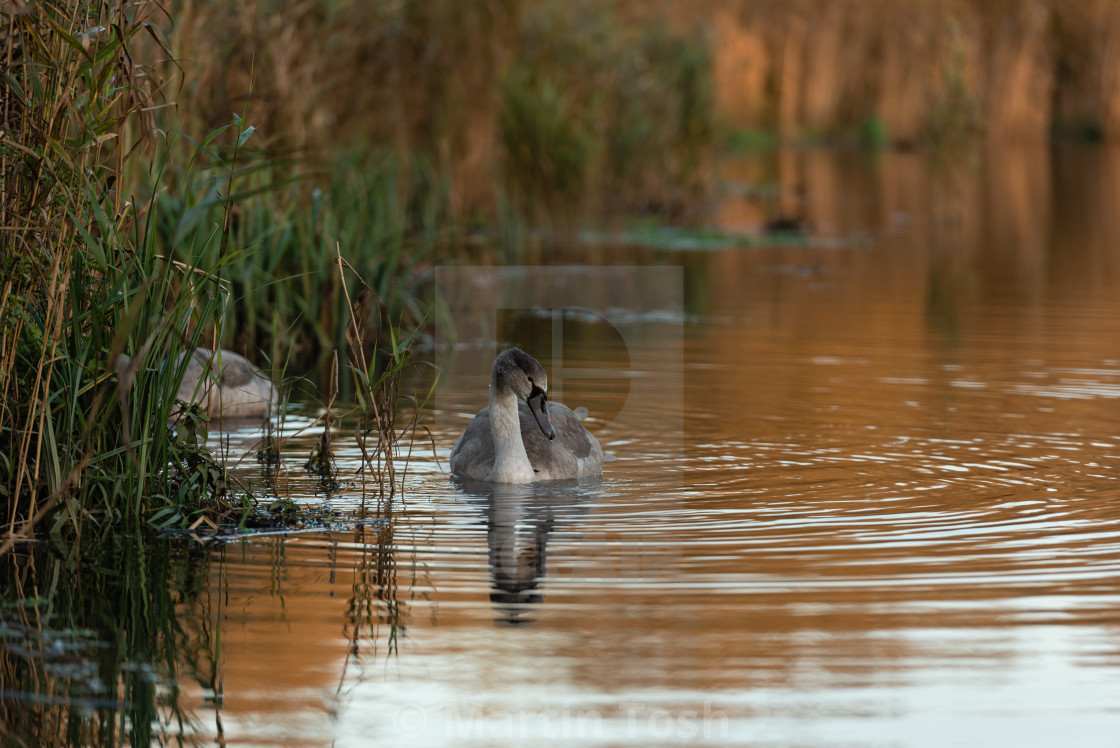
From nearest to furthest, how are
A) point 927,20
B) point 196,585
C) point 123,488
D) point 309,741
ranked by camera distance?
point 309,741 < point 196,585 < point 123,488 < point 927,20

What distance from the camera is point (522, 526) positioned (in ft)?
20.9

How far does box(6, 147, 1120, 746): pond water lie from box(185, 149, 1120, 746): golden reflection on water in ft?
0.05

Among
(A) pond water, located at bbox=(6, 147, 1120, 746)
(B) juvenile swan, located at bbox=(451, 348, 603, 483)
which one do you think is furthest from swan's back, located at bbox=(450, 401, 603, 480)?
(A) pond water, located at bbox=(6, 147, 1120, 746)

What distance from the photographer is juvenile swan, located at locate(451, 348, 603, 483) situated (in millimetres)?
7121

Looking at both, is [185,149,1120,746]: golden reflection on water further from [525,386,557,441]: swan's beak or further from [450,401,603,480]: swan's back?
[525,386,557,441]: swan's beak

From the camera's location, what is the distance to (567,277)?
15.1m

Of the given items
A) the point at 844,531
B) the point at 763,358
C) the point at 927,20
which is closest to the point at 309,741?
the point at 844,531

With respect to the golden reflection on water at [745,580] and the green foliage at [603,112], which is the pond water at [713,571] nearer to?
the golden reflection on water at [745,580]

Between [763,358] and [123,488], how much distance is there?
5.68m

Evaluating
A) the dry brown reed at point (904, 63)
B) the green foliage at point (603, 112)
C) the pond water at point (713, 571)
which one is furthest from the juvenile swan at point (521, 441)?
the dry brown reed at point (904, 63)

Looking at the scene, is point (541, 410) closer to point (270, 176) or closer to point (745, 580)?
point (745, 580)

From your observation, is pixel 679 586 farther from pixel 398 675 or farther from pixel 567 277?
pixel 567 277

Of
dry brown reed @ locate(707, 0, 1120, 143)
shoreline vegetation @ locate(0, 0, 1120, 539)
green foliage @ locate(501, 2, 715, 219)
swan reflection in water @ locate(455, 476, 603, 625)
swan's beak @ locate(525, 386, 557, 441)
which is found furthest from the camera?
dry brown reed @ locate(707, 0, 1120, 143)

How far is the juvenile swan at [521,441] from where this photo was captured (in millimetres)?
7121
